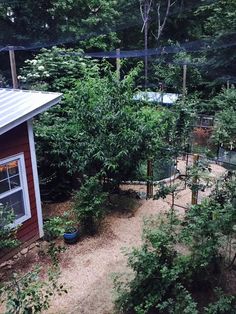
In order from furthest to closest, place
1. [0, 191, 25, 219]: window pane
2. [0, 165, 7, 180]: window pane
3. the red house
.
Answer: [0, 191, 25, 219]: window pane
[0, 165, 7, 180]: window pane
the red house

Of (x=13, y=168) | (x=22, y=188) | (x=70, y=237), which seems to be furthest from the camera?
(x=70, y=237)

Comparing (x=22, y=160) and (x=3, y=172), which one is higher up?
(x=22, y=160)

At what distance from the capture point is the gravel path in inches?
173

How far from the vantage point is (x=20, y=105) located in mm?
5309

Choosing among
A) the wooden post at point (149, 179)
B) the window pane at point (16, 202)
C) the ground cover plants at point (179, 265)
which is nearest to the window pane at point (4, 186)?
the window pane at point (16, 202)

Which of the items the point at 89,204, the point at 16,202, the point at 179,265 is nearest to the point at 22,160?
the point at 16,202

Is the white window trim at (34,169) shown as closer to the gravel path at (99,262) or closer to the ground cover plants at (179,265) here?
the gravel path at (99,262)

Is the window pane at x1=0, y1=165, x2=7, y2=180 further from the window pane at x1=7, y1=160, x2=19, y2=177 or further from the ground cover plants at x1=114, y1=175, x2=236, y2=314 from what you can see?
the ground cover plants at x1=114, y1=175, x2=236, y2=314

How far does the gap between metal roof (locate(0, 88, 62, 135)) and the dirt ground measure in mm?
2302

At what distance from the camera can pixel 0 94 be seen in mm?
5871

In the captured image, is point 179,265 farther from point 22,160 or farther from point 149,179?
point 149,179

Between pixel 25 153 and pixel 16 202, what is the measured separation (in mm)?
856

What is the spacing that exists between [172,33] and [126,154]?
49.1 ft

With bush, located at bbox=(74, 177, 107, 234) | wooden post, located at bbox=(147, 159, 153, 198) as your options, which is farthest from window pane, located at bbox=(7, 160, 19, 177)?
wooden post, located at bbox=(147, 159, 153, 198)
